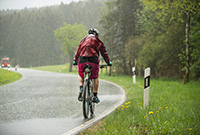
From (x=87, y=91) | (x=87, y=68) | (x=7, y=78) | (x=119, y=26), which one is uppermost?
(x=119, y=26)

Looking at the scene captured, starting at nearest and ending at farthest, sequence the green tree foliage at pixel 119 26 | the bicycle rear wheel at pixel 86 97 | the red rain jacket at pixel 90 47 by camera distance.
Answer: the bicycle rear wheel at pixel 86 97
the red rain jacket at pixel 90 47
the green tree foliage at pixel 119 26

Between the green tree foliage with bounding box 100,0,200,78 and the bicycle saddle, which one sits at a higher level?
the green tree foliage with bounding box 100,0,200,78

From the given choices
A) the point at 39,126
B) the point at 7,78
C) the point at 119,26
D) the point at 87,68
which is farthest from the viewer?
the point at 119,26

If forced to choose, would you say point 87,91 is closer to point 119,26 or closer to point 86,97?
point 86,97

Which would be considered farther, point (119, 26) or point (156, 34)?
point (119, 26)

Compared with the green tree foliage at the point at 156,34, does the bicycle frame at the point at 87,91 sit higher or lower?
lower

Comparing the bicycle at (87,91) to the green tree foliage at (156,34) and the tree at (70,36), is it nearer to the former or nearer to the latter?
the green tree foliage at (156,34)

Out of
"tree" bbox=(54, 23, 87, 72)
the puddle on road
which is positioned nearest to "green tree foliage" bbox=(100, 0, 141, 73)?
"tree" bbox=(54, 23, 87, 72)

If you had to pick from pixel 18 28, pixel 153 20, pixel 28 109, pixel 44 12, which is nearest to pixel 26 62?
pixel 18 28

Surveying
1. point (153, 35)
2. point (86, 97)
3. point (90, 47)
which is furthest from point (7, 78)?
point (90, 47)

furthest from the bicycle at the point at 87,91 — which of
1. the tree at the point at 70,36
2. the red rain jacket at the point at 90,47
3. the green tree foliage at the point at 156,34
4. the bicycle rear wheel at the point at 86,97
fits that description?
the tree at the point at 70,36

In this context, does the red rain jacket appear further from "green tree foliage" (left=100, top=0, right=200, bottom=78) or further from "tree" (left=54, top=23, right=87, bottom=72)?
"tree" (left=54, top=23, right=87, bottom=72)

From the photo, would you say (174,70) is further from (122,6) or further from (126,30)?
(122,6)

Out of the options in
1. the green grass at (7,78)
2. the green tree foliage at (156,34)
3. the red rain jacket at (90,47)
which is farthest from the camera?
the green grass at (7,78)
